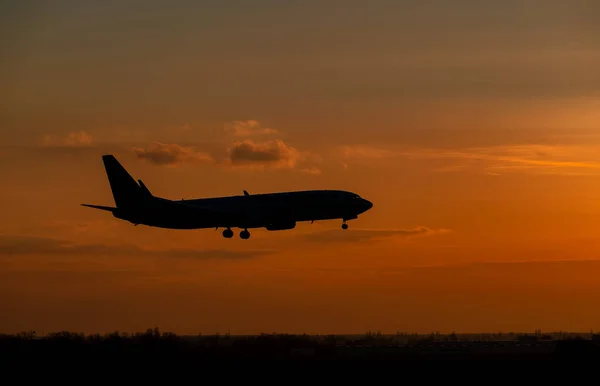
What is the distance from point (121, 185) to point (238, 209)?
65.4 ft

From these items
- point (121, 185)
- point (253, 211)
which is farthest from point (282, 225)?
point (121, 185)

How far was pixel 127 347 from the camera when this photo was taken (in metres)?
128

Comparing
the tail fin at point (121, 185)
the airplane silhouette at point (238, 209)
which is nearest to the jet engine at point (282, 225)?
the airplane silhouette at point (238, 209)

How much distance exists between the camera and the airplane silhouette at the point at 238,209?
503 ft

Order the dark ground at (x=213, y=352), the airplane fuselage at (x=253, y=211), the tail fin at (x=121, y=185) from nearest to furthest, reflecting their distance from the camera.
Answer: the dark ground at (x=213, y=352) → the airplane fuselage at (x=253, y=211) → the tail fin at (x=121, y=185)

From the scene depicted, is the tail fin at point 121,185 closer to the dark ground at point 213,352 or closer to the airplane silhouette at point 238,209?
the airplane silhouette at point 238,209

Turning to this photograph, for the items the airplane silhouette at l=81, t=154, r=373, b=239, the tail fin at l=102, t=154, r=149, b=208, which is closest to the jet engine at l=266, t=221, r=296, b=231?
the airplane silhouette at l=81, t=154, r=373, b=239

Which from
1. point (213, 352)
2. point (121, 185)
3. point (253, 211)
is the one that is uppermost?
point (121, 185)

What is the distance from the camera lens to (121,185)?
164125mm

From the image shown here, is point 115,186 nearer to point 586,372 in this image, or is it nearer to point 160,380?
point 160,380

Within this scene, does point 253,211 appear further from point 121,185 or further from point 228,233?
point 121,185

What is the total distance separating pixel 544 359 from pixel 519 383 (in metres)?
22.6

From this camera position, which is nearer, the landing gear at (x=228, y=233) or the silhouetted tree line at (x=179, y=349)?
the silhouetted tree line at (x=179, y=349)

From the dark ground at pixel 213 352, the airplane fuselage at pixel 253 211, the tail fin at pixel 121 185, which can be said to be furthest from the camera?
the tail fin at pixel 121 185
